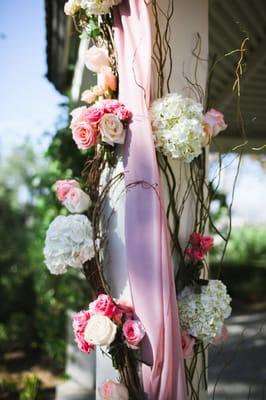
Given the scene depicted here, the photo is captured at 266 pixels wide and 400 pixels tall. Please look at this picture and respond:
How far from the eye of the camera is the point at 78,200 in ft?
5.23

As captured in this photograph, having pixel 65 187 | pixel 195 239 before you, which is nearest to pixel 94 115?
pixel 65 187

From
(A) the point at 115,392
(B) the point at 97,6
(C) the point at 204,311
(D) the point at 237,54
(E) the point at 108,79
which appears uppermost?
(D) the point at 237,54

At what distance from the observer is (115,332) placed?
1366mm

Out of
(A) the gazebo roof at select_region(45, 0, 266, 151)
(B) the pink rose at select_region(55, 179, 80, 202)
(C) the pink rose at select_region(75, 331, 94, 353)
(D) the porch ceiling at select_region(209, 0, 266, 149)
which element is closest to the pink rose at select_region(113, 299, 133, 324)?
(C) the pink rose at select_region(75, 331, 94, 353)

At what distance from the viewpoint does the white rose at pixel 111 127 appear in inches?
56.9

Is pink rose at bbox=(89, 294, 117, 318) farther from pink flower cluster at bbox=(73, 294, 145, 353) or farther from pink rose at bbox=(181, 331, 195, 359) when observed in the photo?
pink rose at bbox=(181, 331, 195, 359)

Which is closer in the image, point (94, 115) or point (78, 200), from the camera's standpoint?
point (94, 115)

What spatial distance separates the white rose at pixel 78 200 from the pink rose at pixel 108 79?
1.25ft

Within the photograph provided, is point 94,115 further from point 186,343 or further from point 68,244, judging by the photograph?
point 186,343

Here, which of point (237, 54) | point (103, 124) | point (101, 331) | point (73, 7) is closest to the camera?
point (101, 331)

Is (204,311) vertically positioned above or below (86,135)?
below

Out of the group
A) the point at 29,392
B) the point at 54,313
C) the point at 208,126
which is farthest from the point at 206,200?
the point at 54,313

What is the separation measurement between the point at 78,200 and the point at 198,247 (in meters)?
0.46

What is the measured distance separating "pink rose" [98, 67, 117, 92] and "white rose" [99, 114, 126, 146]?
0.59 ft
